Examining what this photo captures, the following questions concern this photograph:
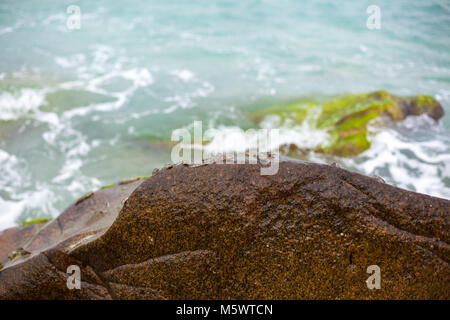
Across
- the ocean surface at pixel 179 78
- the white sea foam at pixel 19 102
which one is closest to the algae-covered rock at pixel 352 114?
the ocean surface at pixel 179 78

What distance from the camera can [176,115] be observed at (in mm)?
11172

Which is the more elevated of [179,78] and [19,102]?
[179,78]

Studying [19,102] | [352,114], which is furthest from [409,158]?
[19,102]

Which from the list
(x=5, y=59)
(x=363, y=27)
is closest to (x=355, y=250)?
(x=5, y=59)

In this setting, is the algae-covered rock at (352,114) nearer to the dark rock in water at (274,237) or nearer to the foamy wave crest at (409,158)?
the foamy wave crest at (409,158)

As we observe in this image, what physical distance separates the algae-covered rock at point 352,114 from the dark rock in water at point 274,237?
5637 mm

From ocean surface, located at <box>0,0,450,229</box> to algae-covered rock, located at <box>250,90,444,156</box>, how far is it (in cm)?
29

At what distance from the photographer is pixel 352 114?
904 centimetres

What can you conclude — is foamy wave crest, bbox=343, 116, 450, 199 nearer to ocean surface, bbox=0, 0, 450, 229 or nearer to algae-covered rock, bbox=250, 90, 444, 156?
ocean surface, bbox=0, 0, 450, 229

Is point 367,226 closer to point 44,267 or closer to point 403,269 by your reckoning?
point 403,269

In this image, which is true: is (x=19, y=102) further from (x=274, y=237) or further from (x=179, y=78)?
(x=274, y=237)

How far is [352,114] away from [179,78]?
7158mm

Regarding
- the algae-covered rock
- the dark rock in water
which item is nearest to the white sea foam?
the algae-covered rock

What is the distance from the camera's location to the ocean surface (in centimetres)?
842
